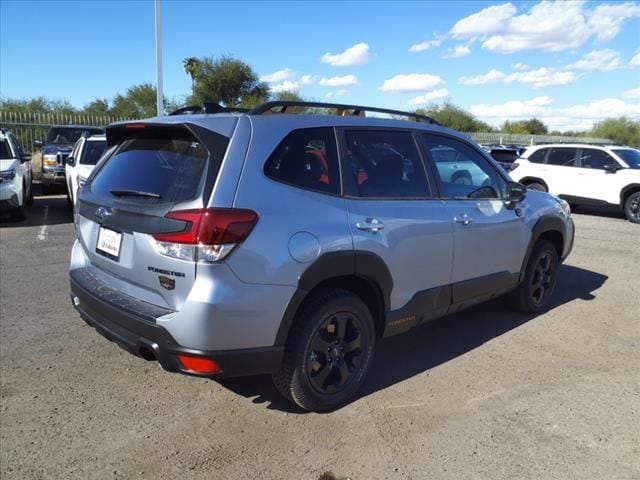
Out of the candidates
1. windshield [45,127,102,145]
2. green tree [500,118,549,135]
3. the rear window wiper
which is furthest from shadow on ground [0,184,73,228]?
green tree [500,118,549,135]

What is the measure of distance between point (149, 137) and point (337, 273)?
145cm

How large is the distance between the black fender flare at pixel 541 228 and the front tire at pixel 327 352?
2.08 metres

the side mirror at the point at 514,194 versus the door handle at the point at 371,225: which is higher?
the side mirror at the point at 514,194

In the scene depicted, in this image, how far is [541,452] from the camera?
2.98 metres

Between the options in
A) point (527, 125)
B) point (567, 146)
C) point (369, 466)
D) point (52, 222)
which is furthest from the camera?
point (527, 125)

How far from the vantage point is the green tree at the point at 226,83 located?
3628cm

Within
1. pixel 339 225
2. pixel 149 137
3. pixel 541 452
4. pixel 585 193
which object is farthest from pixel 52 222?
pixel 585 193

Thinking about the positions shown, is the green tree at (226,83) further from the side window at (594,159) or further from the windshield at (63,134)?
the side window at (594,159)

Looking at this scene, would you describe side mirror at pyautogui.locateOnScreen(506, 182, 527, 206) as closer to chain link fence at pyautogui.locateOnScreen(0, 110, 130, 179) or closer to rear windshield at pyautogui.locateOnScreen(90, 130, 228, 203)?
rear windshield at pyautogui.locateOnScreen(90, 130, 228, 203)

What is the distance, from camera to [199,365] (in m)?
2.78

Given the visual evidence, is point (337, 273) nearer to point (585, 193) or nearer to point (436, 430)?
point (436, 430)

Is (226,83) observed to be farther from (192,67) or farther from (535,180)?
(535,180)

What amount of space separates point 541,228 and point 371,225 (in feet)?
7.82

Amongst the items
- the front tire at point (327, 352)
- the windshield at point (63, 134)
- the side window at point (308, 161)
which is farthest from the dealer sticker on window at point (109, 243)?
the windshield at point (63, 134)
